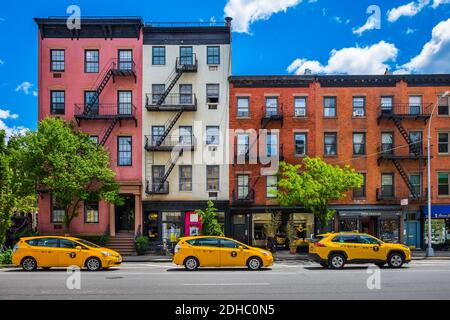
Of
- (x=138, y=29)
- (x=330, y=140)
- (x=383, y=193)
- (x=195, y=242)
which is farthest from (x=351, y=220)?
(x=138, y=29)

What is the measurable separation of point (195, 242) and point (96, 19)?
1998 centimetres

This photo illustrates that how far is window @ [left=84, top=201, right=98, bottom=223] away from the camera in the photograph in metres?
32.7

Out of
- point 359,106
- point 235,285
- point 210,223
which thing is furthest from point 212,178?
point 235,285

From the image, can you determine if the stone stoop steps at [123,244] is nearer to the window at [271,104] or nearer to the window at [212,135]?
the window at [212,135]

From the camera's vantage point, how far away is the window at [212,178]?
33062mm

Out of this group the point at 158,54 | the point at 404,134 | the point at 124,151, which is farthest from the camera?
the point at 158,54

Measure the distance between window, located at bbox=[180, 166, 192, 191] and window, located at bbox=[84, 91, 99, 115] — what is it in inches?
285

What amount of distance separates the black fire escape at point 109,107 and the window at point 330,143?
13428 millimetres

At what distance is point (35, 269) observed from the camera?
20.5 meters

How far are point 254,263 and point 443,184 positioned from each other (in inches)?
758

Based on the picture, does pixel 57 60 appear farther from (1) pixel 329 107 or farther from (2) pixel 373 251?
(2) pixel 373 251

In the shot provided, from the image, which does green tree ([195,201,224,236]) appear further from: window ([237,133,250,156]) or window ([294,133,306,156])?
window ([294,133,306,156])

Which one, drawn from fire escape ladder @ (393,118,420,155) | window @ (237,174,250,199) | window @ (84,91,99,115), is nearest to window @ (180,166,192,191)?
window @ (237,174,250,199)

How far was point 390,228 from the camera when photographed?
32875 millimetres
